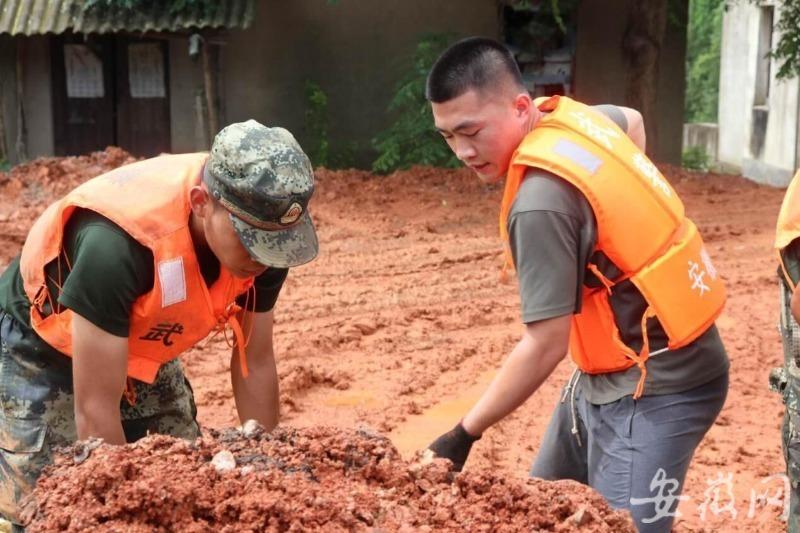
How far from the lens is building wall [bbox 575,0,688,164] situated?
51.1 feet

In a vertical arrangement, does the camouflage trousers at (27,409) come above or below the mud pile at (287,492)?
below

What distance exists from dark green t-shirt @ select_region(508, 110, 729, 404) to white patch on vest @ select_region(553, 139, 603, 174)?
3.1 inches

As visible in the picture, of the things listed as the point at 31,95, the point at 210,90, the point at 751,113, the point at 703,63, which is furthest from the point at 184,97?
the point at 703,63

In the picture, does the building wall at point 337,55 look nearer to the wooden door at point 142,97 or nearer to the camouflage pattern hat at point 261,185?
the wooden door at point 142,97

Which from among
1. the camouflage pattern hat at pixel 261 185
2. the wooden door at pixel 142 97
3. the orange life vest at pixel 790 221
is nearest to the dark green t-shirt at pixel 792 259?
the orange life vest at pixel 790 221

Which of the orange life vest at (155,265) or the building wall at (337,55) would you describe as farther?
the building wall at (337,55)

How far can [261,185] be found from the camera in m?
2.96

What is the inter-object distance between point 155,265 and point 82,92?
41.4 feet

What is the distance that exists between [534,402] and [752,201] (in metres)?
7.21

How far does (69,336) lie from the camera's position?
3.33 meters

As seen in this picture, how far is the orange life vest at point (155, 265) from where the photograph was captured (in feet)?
10.2

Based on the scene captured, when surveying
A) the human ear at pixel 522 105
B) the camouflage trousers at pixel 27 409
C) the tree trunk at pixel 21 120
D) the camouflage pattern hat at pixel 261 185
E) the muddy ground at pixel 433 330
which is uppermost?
the human ear at pixel 522 105

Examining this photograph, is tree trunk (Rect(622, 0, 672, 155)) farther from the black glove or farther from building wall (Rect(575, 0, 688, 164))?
the black glove

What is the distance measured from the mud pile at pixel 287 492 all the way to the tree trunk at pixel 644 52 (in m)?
12.7
